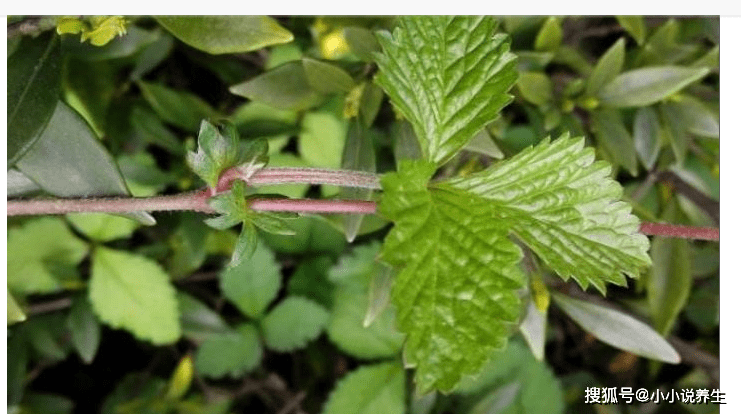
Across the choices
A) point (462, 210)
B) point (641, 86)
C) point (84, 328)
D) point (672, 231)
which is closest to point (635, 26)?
point (641, 86)

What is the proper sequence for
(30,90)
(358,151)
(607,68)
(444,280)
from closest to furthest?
(444,280) < (30,90) < (358,151) < (607,68)

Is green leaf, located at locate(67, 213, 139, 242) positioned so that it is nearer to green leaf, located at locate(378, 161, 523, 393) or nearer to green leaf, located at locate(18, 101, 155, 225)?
green leaf, located at locate(18, 101, 155, 225)

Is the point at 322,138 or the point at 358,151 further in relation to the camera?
the point at 322,138

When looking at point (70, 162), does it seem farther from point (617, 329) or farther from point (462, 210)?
point (617, 329)

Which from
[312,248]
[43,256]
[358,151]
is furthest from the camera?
[312,248]

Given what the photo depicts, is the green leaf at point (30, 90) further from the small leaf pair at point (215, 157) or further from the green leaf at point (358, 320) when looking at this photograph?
the green leaf at point (358, 320)

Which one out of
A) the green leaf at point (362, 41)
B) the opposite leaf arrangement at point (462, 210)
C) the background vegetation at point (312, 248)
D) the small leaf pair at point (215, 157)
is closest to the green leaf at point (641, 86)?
the background vegetation at point (312, 248)

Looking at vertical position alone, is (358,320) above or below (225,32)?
below

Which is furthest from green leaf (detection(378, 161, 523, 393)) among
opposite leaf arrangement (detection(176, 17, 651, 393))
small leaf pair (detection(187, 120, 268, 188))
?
small leaf pair (detection(187, 120, 268, 188))
